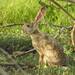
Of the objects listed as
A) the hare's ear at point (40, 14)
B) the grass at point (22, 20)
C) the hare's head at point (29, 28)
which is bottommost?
the grass at point (22, 20)

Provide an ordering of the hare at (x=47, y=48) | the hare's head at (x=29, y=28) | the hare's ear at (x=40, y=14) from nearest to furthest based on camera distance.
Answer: the hare's ear at (x=40, y=14)
the hare's head at (x=29, y=28)
the hare at (x=47, y=48)

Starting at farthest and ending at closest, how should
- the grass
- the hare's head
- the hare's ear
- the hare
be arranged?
the grass → the hare → the hare's head → the hare's ear

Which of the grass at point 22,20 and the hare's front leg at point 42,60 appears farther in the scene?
the grass at point 22,20

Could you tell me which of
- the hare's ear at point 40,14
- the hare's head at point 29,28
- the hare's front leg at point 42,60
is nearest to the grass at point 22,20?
the hare's front leg at point 42,60

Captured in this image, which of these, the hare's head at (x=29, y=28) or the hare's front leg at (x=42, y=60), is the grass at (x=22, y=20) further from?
the hare's head at (x=29, y=28)

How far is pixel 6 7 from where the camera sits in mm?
10234

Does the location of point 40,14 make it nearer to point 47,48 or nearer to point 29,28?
point 29,28

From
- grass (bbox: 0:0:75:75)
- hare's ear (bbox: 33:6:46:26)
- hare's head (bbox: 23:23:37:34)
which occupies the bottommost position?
grass (bbox: 0:0:75:75)

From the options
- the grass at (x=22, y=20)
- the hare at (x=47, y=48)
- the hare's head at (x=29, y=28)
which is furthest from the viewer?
the grass at (x=22, y=20)

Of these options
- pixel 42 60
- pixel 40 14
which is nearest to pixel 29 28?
pixel 42 60

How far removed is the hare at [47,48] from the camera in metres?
4.48

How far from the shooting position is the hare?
448cm

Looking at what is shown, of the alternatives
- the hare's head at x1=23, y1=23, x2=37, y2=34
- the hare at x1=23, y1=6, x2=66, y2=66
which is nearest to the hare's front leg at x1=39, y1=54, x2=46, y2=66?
the hare at x1=23, y1=6, x2=66, y2=66

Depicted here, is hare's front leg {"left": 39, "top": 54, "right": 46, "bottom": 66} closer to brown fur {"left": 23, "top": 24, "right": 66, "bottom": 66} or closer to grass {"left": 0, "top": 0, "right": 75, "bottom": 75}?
brown fur {"left": 23, "top": 24, "right": 66, "bottom": 66}
